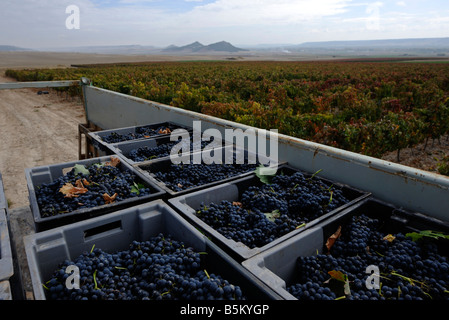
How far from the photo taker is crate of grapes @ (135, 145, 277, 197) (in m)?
2.35

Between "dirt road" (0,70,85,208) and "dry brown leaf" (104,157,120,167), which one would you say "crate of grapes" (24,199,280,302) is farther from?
"dirt road" (0,70,85,208)

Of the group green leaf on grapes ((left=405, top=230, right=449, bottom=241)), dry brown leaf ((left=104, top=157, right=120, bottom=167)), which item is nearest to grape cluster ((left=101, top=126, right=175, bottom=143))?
dry brown leaf ((left=104, top=157, right=120, bottom=167))

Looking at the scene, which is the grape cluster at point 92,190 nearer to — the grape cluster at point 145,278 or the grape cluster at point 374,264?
the grape cluster at point 145,278

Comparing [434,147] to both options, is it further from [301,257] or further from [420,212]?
[301,257]

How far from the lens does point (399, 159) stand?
669cm

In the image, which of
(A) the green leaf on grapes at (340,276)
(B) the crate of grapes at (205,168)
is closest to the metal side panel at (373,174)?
(B) the crate of grapes at (205,168)

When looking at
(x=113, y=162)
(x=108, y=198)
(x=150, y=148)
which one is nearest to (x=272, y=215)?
(x=108, y=198)

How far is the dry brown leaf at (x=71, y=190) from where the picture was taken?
197cm

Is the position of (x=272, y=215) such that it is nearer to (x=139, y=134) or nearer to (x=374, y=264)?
(x=374, y=264)

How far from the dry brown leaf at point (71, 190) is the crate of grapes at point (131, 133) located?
1089 mm

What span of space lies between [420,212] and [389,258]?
1.85 feet

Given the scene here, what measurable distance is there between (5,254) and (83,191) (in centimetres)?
80
